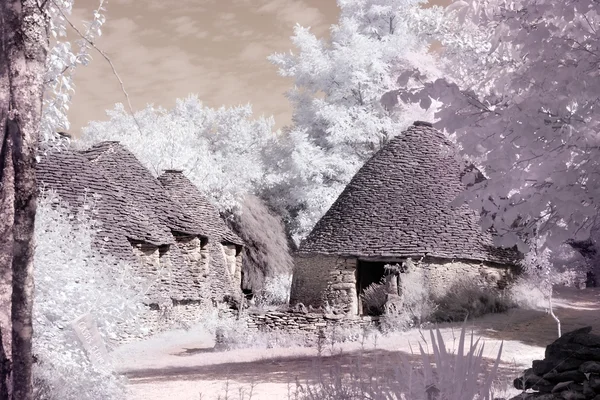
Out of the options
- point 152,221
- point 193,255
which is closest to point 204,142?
point 193,255

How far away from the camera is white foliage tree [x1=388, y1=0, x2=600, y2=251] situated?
785 cm

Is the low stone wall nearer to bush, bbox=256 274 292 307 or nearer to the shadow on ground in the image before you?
the shadow on ground

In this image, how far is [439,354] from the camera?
5.76m

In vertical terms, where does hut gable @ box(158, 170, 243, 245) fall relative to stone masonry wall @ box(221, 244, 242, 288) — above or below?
above

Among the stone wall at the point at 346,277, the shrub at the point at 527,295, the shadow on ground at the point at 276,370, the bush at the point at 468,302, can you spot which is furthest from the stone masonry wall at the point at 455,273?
the shadow on ground at the point at 276,370

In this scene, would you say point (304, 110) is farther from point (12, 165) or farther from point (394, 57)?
point (12, 165)

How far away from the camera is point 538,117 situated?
7.88m

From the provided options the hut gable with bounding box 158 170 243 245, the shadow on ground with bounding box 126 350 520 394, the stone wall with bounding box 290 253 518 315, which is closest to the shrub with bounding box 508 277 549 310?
the stone wall with bounding box 290 253 518 315

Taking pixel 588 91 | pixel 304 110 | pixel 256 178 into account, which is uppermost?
pixel 304 110

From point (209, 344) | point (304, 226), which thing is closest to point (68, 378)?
point (209, 344)

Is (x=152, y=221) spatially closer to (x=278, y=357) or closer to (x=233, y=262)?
(x=233, y=262)

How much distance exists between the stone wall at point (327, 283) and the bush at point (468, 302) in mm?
2516

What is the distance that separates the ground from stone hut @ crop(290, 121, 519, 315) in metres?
1.66

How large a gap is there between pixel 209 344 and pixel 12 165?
14122 millimetres
